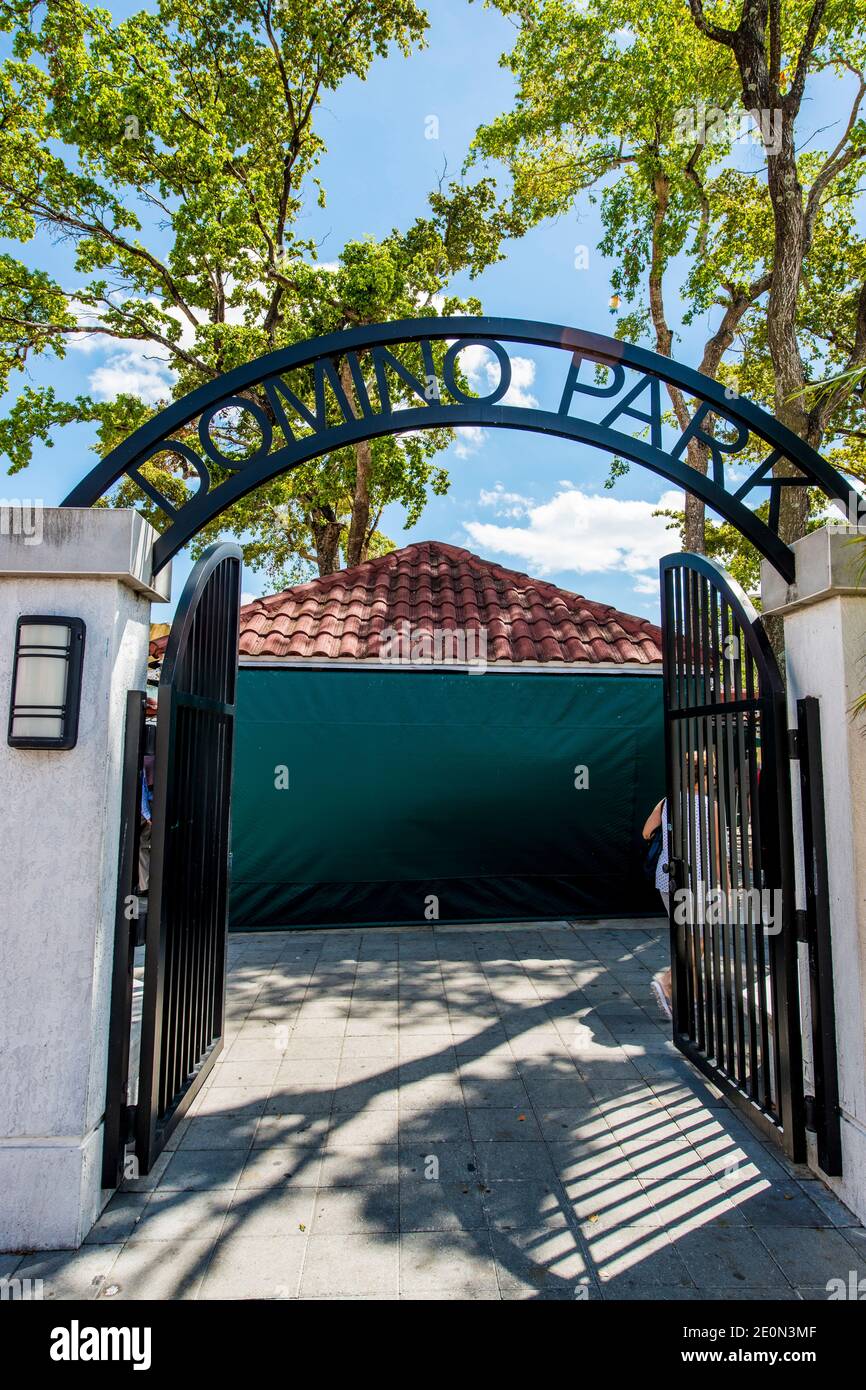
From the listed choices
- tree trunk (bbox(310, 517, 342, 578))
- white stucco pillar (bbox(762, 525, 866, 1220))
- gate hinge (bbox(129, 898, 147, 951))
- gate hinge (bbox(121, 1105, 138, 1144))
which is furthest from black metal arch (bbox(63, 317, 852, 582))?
tree trunk (bbox(310, 517, 342, 578))

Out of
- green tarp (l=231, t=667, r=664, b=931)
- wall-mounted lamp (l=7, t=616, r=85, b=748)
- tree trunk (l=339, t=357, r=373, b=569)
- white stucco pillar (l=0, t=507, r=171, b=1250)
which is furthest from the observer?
tree trunk (l=339, t=357, r=373, b=569)

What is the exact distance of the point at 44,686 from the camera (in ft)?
9.85

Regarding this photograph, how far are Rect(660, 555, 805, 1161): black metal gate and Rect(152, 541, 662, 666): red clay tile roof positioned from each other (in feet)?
10.6

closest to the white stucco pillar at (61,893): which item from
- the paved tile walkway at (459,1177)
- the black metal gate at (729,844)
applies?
the paved tile walkway at (459,1177)

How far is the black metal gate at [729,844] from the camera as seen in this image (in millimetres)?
3350

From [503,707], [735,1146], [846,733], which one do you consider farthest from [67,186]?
[735,1146]

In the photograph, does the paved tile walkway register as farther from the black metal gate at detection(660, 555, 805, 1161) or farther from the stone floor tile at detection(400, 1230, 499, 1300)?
the black metal gate at detection(660, 555, 805, 1161)

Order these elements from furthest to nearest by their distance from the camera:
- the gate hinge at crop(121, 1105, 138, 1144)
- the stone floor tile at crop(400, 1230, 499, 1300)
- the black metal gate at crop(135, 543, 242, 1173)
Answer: the black metal gate at crop(135, 543, 242, 1173) < the gate hinge at crop(121, 1105, 138, 1144) < the stone floor tile at crop(400, 1230, 499, 1300)

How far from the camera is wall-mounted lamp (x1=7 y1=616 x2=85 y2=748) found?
299cm

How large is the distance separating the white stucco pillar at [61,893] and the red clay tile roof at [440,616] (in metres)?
4.10

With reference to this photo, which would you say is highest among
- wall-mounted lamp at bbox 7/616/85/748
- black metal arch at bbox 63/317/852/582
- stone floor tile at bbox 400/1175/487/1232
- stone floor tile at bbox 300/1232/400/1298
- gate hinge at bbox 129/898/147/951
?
black metal arch at bbox 63/317/852/582

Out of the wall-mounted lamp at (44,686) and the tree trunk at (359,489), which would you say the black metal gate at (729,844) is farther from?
the tree trunk at (359,489)
